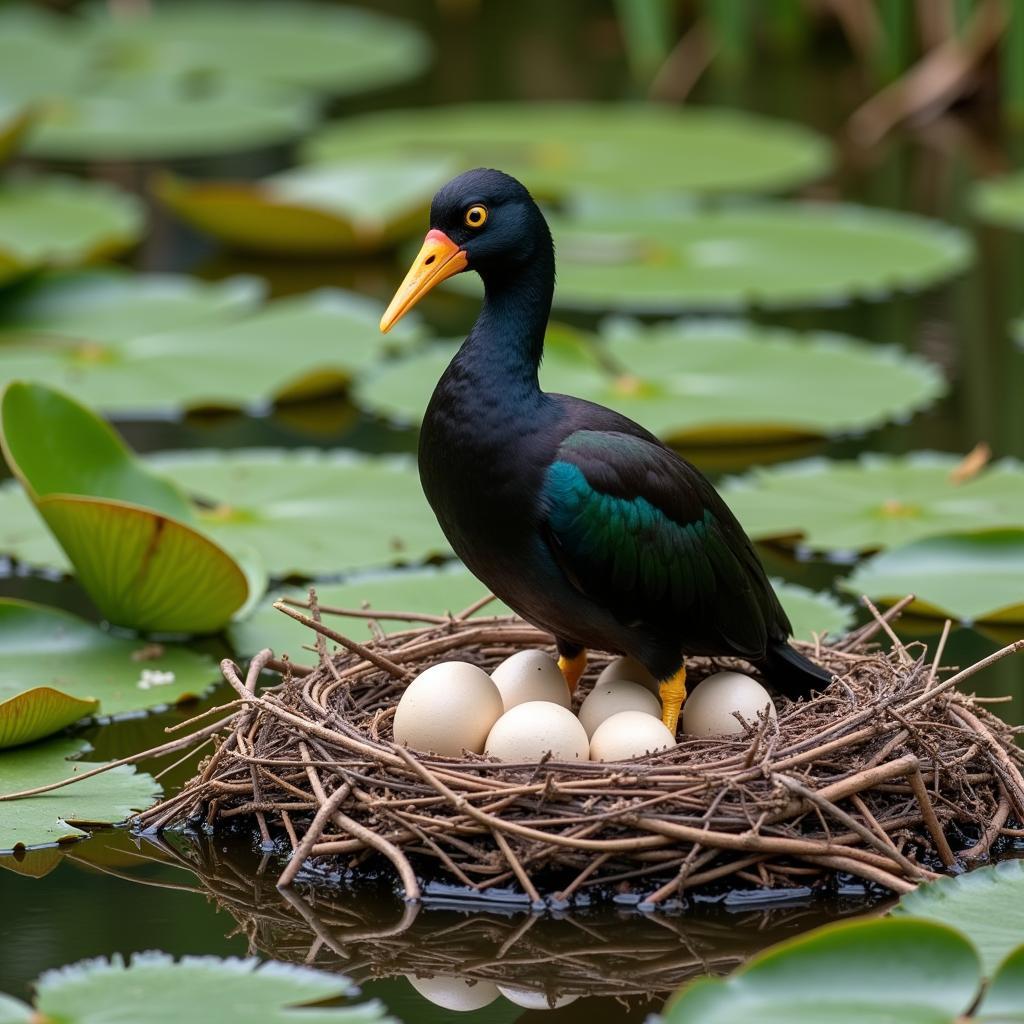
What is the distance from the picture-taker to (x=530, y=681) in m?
5.32

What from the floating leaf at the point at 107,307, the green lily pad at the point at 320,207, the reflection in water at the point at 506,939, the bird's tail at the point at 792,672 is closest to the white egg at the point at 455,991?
the reflection in water at the point at 506,939

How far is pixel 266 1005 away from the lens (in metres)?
4.12

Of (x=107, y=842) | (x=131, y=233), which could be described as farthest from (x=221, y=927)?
(x=131, y=233)

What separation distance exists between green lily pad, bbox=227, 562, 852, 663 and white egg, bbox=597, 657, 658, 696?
3.02 feet

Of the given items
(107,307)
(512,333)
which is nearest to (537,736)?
(512,333)

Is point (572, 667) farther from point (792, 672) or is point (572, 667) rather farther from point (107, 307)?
point (107, 307)

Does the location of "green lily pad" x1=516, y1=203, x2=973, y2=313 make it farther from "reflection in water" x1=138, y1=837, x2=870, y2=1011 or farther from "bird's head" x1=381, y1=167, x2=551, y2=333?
"reflection in water" x1=138, y1=837, x2=870, y2=1011

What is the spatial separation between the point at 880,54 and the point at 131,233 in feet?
20.7

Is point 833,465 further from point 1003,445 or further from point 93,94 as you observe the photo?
point 93,94

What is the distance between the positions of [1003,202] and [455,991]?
8189 mm

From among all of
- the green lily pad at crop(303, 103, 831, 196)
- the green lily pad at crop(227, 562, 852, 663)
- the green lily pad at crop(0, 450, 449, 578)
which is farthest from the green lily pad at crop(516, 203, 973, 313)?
the green lily pad at crop(227, 562, 852, 663)

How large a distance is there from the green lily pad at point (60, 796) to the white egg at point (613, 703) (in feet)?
3.89

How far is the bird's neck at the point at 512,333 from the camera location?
5172 millimetres

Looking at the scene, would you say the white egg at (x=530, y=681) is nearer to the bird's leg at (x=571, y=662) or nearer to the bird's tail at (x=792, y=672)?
the bird's leg at (x=571, y=662)
